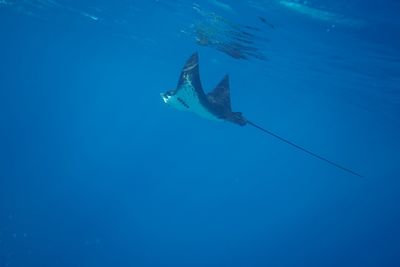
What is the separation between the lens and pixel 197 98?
7.46m

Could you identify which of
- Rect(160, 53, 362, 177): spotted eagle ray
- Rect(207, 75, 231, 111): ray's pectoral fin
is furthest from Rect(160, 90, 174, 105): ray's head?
Rect(207, 75, 231, 111): ray's pectoral fin

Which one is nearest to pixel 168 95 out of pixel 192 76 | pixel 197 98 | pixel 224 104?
pixel 197 98

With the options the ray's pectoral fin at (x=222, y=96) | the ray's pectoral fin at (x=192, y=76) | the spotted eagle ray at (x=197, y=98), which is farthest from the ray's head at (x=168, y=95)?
the ray's pectoral fin at (x=222, y=96)

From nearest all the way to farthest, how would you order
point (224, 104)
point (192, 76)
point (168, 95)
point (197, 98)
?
point (192, 76), point (197, 98), point (168, 95), point (224, 104)

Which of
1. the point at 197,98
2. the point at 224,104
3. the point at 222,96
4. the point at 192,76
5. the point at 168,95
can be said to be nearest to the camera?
the point at 192,76

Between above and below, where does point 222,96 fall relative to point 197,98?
below

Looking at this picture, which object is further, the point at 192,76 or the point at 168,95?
the point at 168,95

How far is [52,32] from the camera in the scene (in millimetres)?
32344

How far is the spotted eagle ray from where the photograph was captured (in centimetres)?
711

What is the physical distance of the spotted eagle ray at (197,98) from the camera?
7.11 meters

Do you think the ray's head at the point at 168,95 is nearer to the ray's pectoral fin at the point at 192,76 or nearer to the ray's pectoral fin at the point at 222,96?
the ray's pectoral fin at the point at 192,76

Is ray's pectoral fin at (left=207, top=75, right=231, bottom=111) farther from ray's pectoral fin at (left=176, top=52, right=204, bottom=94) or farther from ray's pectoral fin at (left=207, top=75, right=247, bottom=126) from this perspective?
ray's pectoral fin at (left=176, top=52, right=204, bottom=94)

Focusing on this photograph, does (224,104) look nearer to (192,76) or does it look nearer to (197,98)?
(197,98)

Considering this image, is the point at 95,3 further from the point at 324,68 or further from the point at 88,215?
the point at 88,215
